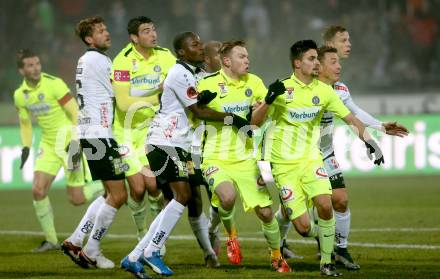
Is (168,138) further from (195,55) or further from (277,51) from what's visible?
(277,51)

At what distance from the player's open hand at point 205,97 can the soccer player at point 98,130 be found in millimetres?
1106

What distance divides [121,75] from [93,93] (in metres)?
0.95

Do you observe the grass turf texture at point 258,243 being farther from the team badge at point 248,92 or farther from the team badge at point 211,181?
the team badge at point 248,92

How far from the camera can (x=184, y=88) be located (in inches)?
368

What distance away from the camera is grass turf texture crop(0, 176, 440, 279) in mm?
9547

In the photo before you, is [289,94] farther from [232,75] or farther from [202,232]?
[202,232]

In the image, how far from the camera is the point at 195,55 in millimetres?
9695

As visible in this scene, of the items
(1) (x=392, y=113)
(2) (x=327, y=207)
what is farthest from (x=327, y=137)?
(1) (x=392, y=113)

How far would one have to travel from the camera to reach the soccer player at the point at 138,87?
10641 mm

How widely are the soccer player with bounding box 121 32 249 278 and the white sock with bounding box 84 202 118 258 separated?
70 cm

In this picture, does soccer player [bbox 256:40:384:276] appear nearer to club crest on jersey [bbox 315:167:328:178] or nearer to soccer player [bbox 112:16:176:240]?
club crest on jersey [bbox 315:167:328:178]

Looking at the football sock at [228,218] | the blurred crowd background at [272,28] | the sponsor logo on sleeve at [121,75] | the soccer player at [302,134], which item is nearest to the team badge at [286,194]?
the soccer player at [302,134]

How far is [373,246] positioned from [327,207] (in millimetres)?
2416

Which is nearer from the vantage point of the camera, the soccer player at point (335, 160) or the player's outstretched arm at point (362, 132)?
the player's outstretched arm at point (362, 132)
